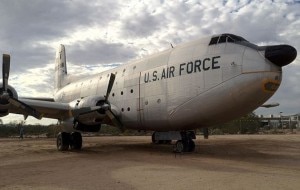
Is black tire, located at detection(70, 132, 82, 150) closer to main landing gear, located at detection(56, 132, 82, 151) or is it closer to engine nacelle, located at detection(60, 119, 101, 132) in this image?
main landing gear, located at detection(56, 132, 82, 151)

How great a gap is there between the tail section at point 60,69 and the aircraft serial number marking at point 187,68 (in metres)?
12.9

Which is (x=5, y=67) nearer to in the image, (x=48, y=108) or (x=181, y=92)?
(x=48, y=108)

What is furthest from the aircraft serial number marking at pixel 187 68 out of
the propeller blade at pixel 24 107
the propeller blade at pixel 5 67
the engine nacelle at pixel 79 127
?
the propeller blade at pixel 5 67

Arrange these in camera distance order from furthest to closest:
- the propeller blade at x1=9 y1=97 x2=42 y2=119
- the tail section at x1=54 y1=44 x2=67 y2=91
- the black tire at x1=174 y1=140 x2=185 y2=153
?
the tail section at x1=54 y1=44 x2=67 y2=91 → the black tire at x1=174 y1=140 x2=185 y2=153 → the propeller blade at x1=9 y1=97 x2=42 y2=119

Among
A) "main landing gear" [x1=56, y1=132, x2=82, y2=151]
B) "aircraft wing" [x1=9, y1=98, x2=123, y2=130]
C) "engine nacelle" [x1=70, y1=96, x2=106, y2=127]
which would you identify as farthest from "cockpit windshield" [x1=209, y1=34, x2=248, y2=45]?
"main landing gear" [x1=56, y1=132, x2=82, y2=151]

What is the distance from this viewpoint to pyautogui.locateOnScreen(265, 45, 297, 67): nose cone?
1172 centimetres

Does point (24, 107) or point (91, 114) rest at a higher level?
point (24, 107)

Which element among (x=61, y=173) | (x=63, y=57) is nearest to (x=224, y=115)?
(x=61, y=173)

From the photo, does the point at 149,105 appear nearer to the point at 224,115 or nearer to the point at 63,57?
the point at 224,115

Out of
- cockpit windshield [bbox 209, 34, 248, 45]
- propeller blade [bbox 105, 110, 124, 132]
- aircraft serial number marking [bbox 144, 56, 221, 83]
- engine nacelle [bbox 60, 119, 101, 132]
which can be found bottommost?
engine nacelle [bbox 60, 119, 101, 132]

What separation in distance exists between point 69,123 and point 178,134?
5.61 meters

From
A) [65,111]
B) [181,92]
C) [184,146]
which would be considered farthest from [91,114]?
[184,146]

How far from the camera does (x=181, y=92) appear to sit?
14055 millimetres

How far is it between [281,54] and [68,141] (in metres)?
11.4
